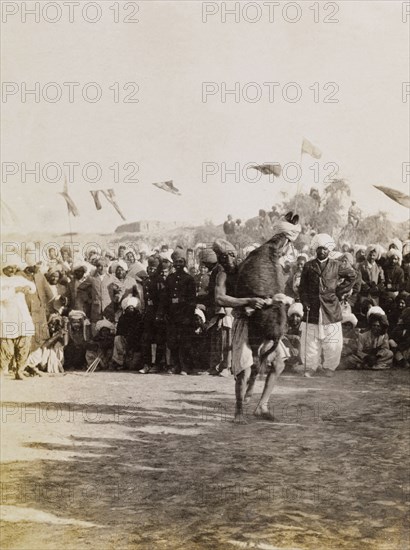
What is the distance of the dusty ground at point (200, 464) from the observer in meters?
4.80

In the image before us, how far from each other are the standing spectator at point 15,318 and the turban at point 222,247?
1.50m

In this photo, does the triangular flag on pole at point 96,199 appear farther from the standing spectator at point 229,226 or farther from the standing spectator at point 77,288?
the standing spectator at point 229,226

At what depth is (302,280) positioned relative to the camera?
5121 mm

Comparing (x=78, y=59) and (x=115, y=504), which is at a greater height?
(x=78, y=59)

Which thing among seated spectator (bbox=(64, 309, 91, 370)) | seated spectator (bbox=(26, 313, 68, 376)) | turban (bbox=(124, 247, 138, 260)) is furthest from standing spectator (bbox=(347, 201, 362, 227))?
seated spectator (bbox=(26, 313, 68, 376))

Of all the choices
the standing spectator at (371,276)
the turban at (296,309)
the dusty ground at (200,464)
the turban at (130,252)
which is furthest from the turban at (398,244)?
the turban at (130,252)

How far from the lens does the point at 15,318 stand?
210 inches

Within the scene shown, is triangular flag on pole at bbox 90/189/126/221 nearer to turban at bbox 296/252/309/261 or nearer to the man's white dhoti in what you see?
turban at bbox 296/252/309/261

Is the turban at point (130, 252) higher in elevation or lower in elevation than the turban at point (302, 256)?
higher

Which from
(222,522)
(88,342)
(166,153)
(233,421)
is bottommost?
(222,522)

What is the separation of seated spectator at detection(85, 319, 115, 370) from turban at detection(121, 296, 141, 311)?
189 mm

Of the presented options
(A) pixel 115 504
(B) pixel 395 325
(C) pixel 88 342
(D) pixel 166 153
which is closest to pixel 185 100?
(D) pixel 166 153

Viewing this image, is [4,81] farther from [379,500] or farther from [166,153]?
[379,500]

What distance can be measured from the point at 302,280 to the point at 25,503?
2711 mm
